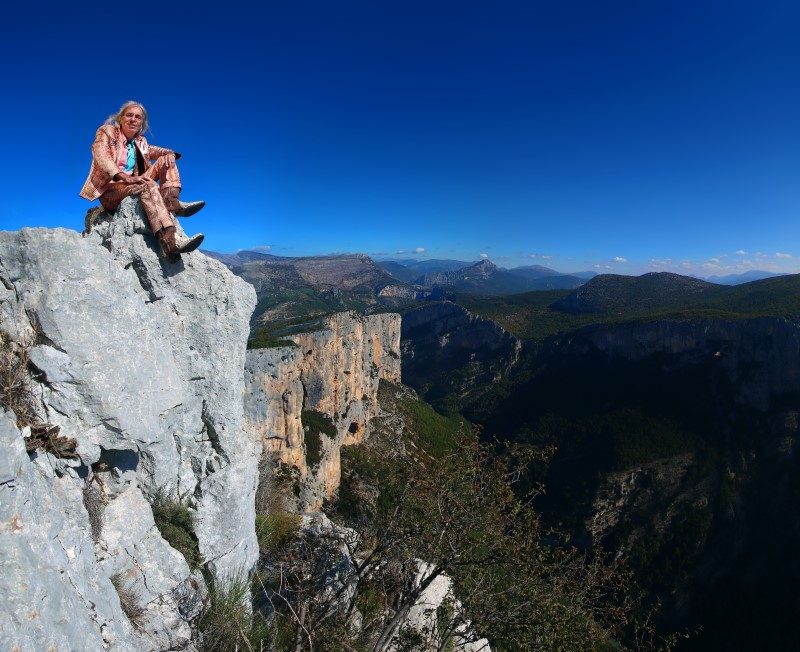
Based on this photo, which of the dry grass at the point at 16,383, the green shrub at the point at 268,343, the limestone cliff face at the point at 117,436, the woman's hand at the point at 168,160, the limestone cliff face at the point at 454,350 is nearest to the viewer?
the limestone cliff face at the point at 117,436

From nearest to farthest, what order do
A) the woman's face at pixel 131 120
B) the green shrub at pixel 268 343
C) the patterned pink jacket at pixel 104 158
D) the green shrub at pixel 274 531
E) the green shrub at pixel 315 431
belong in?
the patterned pink jacket at pixel 104 158 < the woman's face at pixel 131 120 < the green shrub at pixel 274 531 < the green shrub at pixel 268 343 < the green shrub at pixel 315 431

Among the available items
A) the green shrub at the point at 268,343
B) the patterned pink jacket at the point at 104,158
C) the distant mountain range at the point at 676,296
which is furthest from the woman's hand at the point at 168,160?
the distant mountain range at the point at 676,296

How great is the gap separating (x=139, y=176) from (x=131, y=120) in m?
0.97

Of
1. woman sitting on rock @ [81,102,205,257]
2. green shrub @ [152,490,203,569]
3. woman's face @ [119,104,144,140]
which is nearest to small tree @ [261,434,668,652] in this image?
green shrub @ [152,490,203,569]

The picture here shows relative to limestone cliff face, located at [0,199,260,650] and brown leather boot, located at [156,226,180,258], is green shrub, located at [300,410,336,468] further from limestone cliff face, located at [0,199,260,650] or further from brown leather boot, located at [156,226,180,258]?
brown leather boot, located at [156,226,180,258]

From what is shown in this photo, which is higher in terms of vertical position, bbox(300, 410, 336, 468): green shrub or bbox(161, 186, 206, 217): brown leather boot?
bbox(161, 186, 206, 217): brown leather boot

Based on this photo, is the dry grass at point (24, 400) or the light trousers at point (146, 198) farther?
the light trousers at point (146, 198)

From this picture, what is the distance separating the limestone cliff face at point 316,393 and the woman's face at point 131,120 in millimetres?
28965

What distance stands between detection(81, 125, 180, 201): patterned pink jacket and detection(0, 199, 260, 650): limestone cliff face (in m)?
0.55

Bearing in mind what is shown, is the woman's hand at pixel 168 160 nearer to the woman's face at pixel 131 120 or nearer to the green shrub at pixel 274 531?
the woman's face at pixel 131 120

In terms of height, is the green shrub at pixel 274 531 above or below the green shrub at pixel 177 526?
below

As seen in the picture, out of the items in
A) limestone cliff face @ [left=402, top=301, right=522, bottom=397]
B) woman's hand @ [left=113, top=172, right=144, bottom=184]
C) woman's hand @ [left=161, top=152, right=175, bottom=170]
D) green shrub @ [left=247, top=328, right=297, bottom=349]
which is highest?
woman's hand @ [left=161, top=152, right=175, bottom=170]

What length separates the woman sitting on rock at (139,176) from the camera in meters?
5.99

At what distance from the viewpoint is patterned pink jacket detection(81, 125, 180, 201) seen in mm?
6082
